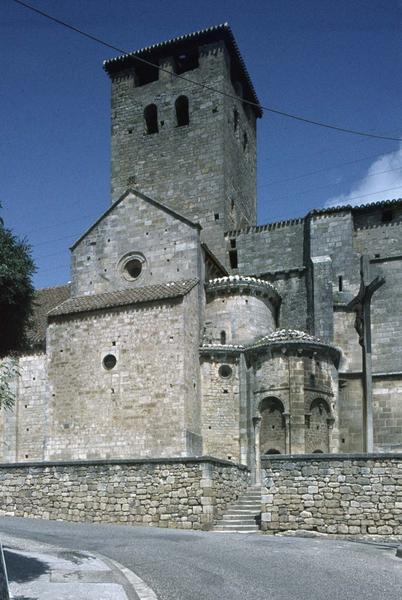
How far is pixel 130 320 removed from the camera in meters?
25.3

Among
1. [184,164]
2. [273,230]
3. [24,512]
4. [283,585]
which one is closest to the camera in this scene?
[283,585]

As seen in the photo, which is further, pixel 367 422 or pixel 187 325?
pixel 187 325

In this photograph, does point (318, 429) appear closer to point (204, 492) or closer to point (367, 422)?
point (367, 422)

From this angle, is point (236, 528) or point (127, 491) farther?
point (127, 491)

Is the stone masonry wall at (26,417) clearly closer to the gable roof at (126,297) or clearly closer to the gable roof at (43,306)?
the gable roof at (43,306)

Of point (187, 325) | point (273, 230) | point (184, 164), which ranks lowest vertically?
point (187, 325)

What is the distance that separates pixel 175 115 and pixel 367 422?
21.6 metres

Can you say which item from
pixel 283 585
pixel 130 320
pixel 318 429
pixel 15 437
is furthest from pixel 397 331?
pixel 283 585

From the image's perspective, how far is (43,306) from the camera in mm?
30453

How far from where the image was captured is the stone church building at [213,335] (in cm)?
2400

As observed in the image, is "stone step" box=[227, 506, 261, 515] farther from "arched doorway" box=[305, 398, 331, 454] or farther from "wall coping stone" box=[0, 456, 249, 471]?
"arched doorway" box=[305, 398, 331, 454]

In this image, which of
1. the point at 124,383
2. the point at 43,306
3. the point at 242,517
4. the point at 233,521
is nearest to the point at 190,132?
the point at 43,306

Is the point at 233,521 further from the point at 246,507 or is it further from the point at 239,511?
the point at 246,507

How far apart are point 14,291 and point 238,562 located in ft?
18.6
